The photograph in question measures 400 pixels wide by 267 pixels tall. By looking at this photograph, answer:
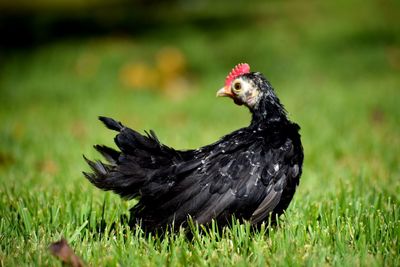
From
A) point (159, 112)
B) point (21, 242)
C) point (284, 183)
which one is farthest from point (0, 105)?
point (284, 183)

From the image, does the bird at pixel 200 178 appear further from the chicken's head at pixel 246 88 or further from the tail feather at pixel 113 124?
the chicken's head at pixel 246 88

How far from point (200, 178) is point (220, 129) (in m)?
4.59

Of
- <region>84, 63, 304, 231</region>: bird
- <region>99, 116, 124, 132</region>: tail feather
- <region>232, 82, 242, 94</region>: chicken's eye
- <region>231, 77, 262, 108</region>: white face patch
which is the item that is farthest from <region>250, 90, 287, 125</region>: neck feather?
<region>99, 116, 124, 132</region>: tail feather

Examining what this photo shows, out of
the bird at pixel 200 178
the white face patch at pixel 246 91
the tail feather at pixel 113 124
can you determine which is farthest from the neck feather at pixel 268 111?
the tail feather at pixel 113 124

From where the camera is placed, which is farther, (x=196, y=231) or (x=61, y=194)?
(x=61, y=194)

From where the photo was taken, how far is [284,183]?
11.2 feet

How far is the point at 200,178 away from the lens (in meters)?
3.35

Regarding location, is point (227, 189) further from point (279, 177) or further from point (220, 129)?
point (220, 129)

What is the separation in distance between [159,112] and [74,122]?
1589 millimetres

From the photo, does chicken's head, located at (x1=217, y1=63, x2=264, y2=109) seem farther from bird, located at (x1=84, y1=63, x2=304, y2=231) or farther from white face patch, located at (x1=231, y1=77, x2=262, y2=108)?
bird, located at (x1=84, y1=63, x2=304, y2=231)

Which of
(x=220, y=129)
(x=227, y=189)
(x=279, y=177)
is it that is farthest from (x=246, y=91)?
(x=220, y=129)

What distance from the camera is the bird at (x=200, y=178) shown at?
3.29 metres

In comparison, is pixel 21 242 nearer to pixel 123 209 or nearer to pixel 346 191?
pixel 123 209

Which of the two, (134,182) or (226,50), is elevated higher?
(226,50)
